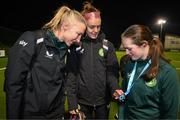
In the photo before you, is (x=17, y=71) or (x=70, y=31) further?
(x=70, y=31)

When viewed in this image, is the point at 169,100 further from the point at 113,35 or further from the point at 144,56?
the point at 113,35

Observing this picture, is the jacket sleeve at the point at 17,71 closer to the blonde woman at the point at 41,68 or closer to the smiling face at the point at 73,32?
the blonde woman at the point at 41,68

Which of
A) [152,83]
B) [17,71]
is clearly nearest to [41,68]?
[17,71]

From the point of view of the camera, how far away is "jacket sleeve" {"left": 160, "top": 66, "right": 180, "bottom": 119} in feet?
9.75

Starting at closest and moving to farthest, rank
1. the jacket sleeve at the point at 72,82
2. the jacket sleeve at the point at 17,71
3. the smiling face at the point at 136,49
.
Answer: the jacket sleeve at the point at 17,71 → the smiling face at the point at 136,49 → the jacket sleeve at the point at 72,82

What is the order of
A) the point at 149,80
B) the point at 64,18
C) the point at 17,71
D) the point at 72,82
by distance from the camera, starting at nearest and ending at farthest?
1. the point at 17,71
2. the point at 149,80
3. the point at 64,18
4. the point at 72,82

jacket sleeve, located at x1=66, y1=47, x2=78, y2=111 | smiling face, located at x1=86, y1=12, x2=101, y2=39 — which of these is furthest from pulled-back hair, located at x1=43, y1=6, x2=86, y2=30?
smiling face, located at x1=86, y1=12, x2=101, y2=39

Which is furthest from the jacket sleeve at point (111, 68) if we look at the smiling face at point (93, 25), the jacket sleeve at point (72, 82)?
the jacket sleeve at point (72, 82)

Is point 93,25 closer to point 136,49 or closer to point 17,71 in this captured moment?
point 136,49

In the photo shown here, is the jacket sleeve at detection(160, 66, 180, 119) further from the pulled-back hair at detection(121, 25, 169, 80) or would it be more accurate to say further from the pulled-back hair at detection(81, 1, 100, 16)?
the pulled-back hair at detection(81, 1, 100, 16)

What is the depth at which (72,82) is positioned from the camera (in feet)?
12.7

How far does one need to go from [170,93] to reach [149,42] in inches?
18.5

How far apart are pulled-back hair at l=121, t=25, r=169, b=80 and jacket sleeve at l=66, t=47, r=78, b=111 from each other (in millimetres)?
797

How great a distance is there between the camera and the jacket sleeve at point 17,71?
295cm
